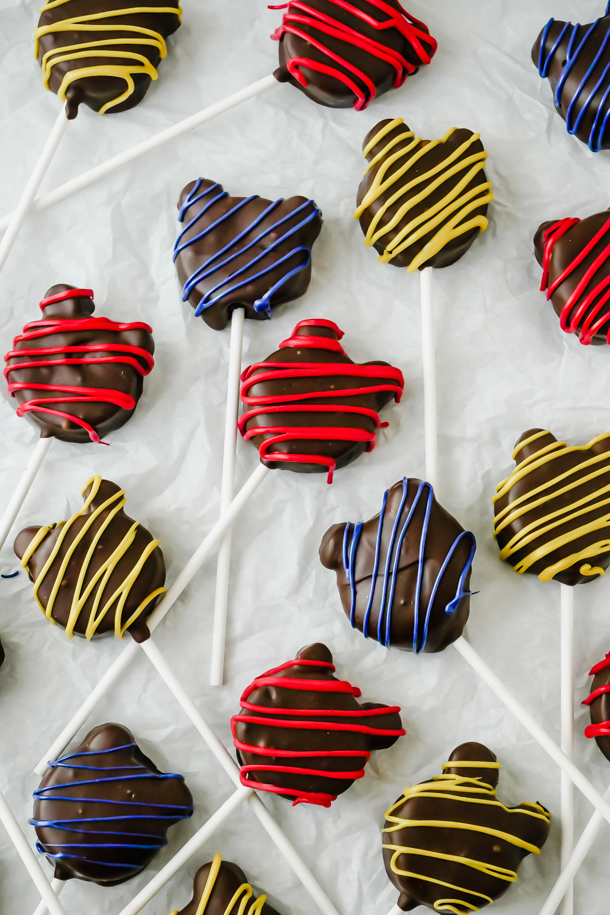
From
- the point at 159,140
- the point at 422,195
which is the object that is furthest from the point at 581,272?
the point at 159,140

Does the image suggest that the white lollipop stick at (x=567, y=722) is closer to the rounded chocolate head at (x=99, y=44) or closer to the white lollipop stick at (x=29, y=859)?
the white lollipop stick at (x=29, y=859)

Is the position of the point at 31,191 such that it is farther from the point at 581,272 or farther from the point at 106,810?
the point at 106,810

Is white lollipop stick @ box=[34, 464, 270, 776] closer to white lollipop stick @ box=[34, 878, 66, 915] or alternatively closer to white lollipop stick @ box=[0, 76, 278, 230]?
white lollipop stick @ box=[34, 878, 66, 915]

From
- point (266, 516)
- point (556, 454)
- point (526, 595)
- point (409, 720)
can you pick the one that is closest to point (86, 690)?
point (266, 516)

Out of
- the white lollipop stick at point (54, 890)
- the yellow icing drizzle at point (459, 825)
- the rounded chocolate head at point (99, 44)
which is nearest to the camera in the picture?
the yellow icing drizzle at point (459, 825)

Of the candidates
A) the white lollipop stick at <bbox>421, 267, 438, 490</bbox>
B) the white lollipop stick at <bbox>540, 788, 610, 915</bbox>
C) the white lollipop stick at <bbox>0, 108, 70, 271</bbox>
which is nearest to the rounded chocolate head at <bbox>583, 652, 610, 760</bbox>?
the white lollipop stick at <bbox>540, 788, 610, 915</bbox>

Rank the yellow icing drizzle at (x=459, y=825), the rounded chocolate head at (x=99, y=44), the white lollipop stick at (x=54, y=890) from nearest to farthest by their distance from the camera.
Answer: the yellow icing drizzle at (x=459, y=825)
the white lollipop stick at (x=54, y=890)
the rounded chocolate head at (x=99, y=44)

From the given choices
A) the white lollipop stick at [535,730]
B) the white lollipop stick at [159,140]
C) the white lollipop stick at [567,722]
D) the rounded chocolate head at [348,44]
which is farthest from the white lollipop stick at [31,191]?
the white lollipop stick at [567,722]
